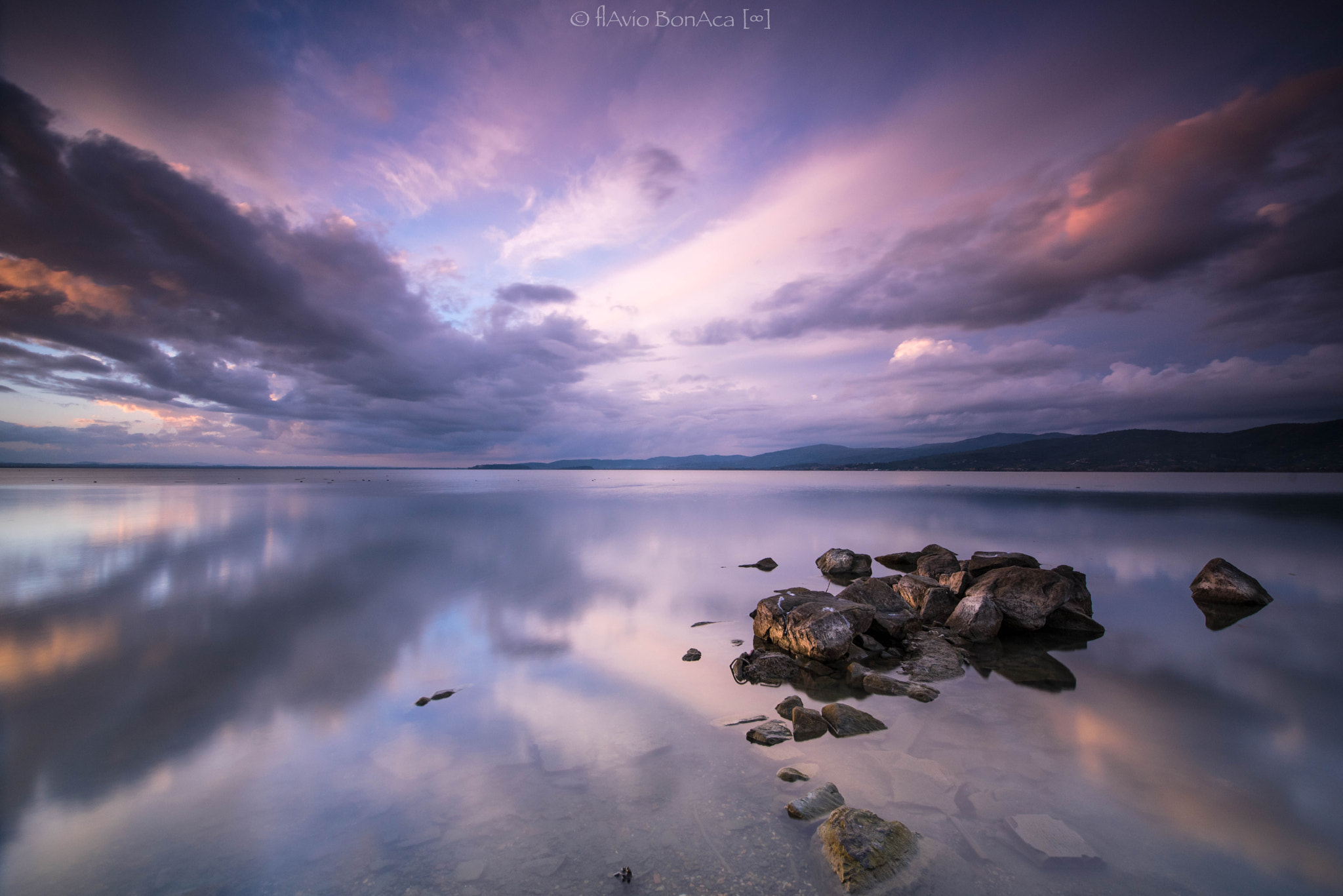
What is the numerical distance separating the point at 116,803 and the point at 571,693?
237 inches

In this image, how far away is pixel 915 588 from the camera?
14.6 meters

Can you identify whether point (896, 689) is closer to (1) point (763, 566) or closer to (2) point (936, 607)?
(2) point (936, 607)

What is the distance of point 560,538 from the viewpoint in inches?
1233

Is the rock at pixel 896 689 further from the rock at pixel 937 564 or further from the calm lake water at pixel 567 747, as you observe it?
the rock at pixel 937 564

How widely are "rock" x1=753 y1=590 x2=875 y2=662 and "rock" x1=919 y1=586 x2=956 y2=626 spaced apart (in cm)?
289

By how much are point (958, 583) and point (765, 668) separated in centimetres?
849

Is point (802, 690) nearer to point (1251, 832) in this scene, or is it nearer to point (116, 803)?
point (1251, 832)

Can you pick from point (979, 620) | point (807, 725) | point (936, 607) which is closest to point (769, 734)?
point (807, 725)

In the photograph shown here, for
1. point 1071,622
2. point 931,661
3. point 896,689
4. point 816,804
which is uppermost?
point 816,804

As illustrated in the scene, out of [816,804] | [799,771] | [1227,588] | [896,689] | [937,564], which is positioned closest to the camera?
[816,804]

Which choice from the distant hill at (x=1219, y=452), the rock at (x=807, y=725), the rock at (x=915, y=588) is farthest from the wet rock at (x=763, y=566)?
the distant hill at (x=1219, y=452)

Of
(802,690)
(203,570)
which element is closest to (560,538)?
(203,570)

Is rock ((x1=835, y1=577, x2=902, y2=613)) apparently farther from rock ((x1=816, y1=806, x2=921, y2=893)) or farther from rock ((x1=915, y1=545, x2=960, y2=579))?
rock ((x1=816, y1=806, x2=921, y2=893))

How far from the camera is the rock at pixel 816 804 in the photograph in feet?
18.6
